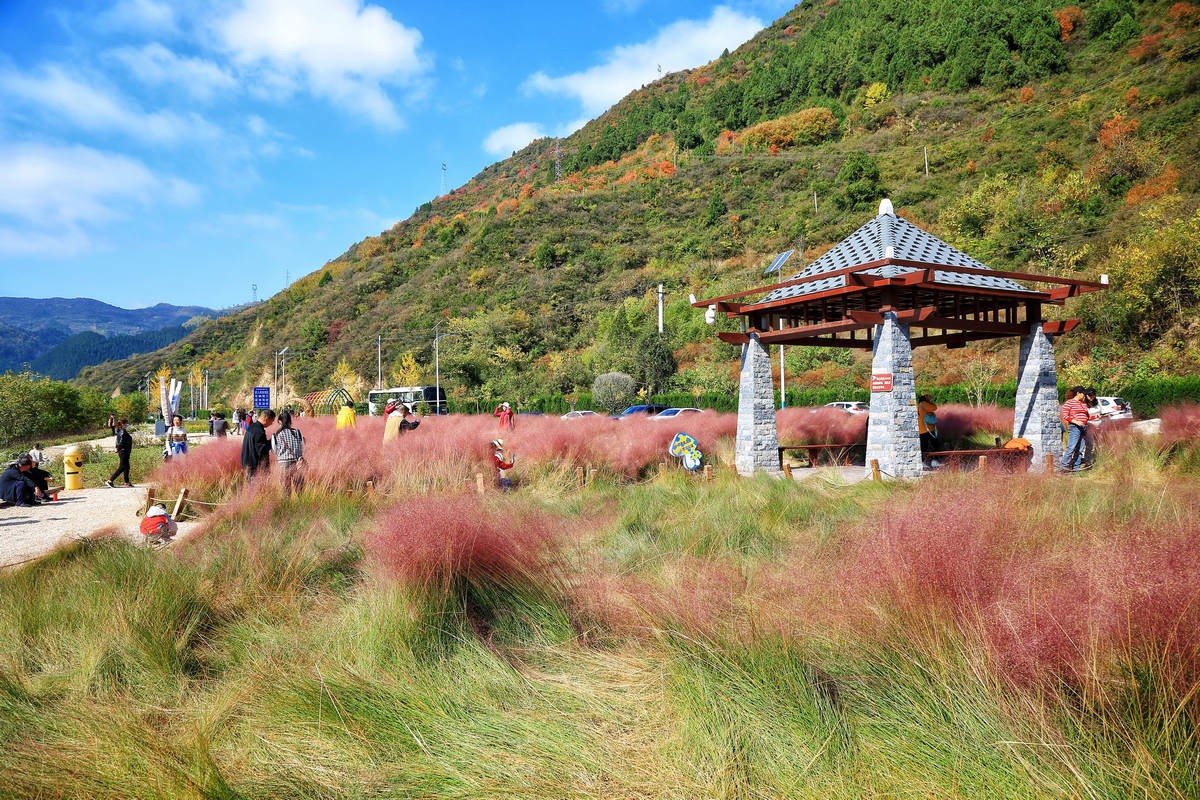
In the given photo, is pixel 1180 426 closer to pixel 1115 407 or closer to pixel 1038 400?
pixel 1038 400

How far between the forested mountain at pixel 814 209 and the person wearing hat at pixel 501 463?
2168cm

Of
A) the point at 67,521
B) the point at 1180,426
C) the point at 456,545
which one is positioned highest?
the point at 456,545

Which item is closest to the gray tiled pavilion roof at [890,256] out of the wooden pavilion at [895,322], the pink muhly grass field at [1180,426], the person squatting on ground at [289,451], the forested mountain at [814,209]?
the wooden pavilion at [895,322]

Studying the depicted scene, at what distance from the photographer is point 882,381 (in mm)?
9766

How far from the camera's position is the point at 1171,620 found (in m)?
2.11

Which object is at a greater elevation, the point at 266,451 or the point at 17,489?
the point at 266,451

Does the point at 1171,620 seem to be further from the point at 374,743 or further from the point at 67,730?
the point at 67,730

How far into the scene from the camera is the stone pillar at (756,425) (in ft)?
36.5

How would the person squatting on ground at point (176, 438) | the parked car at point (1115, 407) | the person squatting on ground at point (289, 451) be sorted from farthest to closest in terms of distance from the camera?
the parked car at point (1115, 407)
the person squatting on ground at point (176, 438)
the person squatting on ground at point (289, 451)

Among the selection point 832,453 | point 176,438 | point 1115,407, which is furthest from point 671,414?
point 176,438

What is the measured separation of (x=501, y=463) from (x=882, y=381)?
577 cm

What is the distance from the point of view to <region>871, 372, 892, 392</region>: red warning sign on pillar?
971cm

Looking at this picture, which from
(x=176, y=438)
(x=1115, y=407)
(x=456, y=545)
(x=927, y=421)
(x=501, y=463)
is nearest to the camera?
(x=456, y=545)

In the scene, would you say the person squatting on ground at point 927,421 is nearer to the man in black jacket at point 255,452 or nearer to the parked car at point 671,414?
the parked car at point 671,414
